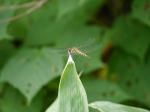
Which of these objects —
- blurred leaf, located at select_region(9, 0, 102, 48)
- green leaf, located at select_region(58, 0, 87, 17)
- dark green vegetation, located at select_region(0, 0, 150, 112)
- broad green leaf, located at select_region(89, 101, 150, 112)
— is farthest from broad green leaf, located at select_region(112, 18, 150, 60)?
broad green leaf, located at select_region(89, 101, 150, 112)

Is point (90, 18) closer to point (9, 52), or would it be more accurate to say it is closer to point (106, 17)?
point (106, 17)

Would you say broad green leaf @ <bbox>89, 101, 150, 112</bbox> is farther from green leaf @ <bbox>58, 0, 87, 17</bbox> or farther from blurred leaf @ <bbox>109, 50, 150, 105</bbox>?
blurred leaf @ <bbox>109, 50, 150, 105</bbox>

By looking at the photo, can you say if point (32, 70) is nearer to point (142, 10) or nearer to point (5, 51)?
point (5, 51)

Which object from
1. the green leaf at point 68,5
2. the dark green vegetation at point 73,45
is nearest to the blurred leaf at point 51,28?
the dark green vegetation at point 73,45

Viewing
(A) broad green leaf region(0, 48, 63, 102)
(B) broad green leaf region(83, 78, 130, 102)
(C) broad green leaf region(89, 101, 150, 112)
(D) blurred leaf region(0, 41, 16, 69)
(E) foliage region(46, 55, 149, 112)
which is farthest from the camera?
(D) blurred leaf region(0, 41, 16, 69)

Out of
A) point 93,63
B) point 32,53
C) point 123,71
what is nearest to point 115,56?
point 123,71

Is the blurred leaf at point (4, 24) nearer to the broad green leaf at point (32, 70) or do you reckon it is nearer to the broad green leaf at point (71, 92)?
the broad green leaf at point (32, 70)

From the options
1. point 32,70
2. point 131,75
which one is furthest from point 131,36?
point 32,70
